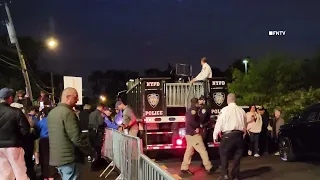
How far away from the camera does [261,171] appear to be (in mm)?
11180

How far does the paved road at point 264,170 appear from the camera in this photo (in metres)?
10.4

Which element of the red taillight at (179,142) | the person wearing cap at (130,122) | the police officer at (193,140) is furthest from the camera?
the red taillight at (179,142)

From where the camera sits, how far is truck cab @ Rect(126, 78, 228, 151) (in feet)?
43.2

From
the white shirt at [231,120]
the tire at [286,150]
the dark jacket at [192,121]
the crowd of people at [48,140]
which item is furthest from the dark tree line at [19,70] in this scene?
the white shirt at [231,120]

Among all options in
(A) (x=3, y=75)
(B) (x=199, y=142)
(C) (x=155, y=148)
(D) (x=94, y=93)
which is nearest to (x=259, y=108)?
(C) (x=155, y=148)

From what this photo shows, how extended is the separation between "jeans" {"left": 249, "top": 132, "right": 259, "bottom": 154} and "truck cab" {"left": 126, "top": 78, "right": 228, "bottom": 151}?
1632 mm

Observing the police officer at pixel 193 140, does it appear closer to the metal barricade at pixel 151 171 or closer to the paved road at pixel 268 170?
the paved road at pixel 268 170

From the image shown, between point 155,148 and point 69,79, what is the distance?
5.25m

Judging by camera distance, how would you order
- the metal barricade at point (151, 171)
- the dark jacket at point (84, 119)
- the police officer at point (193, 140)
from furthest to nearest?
the dark jacket at point (84, 119)
the police officer at point (193, 140)
the metal barricade at point (151, 171)

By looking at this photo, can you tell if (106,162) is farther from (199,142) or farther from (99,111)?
(199,142)

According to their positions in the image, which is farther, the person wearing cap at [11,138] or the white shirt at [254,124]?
the white shirt at [254,124]

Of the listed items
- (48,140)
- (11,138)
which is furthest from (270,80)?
(11,138)

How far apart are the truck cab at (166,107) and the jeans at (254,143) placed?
5.35 feet

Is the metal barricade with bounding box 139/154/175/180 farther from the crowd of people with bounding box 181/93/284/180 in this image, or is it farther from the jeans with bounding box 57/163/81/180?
the crowd of people with bounding box 181/93/284/180
